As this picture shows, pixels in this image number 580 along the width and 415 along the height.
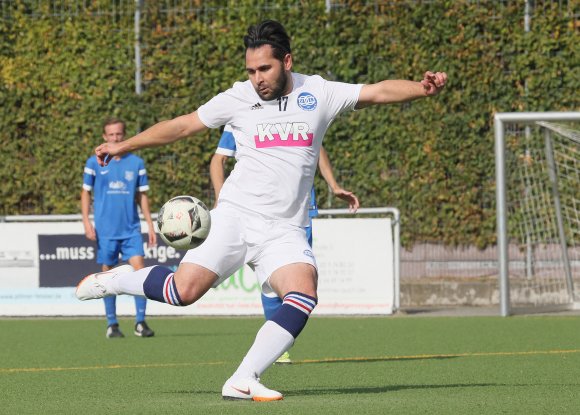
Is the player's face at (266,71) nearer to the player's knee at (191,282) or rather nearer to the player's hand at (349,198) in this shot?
the player's knee at (191,282)

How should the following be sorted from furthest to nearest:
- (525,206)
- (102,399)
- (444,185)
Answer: (444,185) → (525,206) → (102,399)

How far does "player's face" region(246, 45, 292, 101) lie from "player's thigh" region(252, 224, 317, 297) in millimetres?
752

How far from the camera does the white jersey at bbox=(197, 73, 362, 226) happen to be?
7402mm

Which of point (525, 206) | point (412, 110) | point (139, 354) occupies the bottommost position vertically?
point (139, 354)

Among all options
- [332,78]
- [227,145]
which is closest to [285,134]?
[227,145]

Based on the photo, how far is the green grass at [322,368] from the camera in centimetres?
694

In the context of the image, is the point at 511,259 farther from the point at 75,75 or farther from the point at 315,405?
the point at 315,405

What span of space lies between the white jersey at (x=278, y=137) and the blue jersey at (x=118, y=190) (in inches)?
237

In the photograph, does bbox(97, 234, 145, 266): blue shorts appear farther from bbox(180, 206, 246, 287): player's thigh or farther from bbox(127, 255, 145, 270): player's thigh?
bbox(180, 206, 246, 287): player's thigh

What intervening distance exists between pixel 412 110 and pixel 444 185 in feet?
3.73

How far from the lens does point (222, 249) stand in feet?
24.1

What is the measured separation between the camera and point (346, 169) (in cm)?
1872

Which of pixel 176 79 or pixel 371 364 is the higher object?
pixel 176 79

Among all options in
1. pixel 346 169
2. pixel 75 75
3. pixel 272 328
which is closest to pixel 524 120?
pixel 346 169
